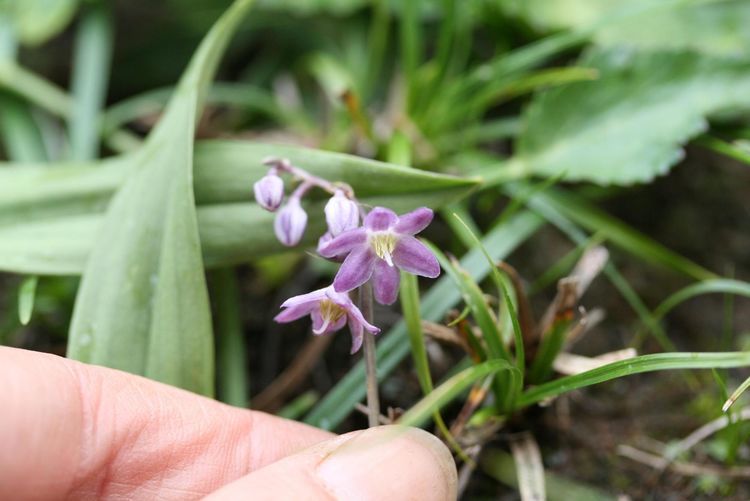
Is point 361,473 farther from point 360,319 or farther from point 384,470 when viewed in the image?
point 360,319

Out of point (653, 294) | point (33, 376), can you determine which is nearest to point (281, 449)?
point (33, 376)

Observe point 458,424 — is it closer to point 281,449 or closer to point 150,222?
point 281,449

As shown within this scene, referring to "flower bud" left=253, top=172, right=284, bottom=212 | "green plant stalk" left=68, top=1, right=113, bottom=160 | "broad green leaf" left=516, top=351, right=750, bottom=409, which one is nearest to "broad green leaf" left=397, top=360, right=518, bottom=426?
"broad green leaf" left=516, top=351, right=750, bottom=409

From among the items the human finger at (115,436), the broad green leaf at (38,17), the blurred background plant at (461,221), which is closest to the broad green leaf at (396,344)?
the blurred background plant at (461,221)

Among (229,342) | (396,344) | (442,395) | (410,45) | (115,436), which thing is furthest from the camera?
(410,45)

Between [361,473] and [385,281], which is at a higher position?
[385,281]

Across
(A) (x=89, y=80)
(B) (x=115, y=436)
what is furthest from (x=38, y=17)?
(B) (x=115, y=436)

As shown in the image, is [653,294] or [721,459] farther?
[653,294]
